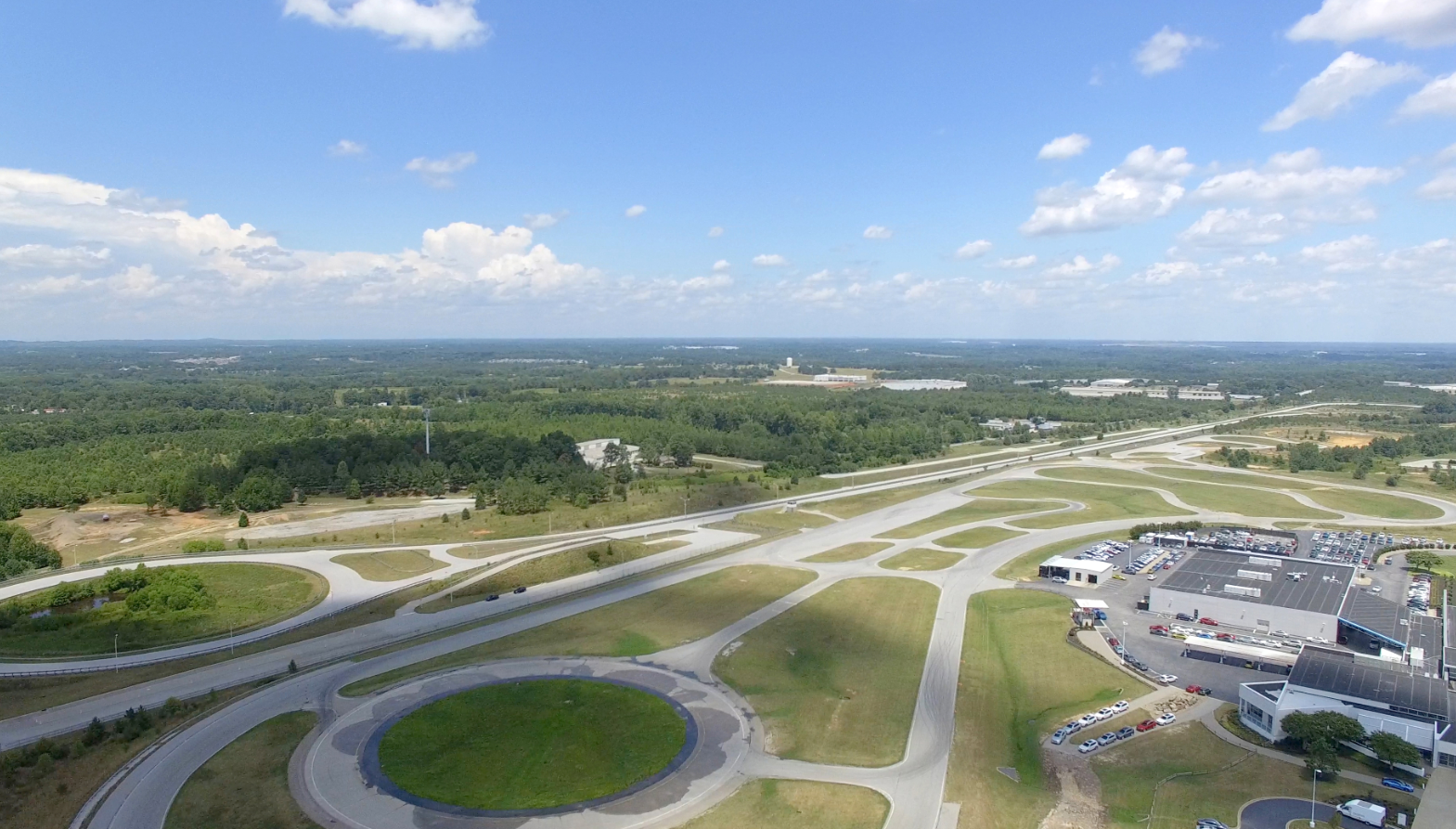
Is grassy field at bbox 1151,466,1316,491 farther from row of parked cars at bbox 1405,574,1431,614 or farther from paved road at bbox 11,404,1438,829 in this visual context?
row of parked cars at bbox 1405,574,1431,614

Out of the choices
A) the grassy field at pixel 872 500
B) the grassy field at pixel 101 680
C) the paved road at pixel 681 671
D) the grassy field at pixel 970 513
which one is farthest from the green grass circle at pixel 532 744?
the grassy field at pixel 872 500

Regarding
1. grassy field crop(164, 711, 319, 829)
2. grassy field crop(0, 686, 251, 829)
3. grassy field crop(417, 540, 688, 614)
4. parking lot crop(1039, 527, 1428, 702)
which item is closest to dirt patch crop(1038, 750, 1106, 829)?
parking lot crop(1039, 527, 1428, 702)

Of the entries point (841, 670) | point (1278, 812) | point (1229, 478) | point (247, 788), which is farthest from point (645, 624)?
point (1229, 478)

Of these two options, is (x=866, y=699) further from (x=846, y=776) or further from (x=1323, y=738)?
(x=1323, y=738)

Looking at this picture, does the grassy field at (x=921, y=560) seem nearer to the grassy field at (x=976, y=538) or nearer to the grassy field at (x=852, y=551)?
the grassy field at (x=852, y=551)

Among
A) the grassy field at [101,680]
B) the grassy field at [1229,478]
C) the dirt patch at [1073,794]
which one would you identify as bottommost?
the grassy field at [101,680]

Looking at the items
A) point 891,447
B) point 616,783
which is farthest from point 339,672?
point 891,447
